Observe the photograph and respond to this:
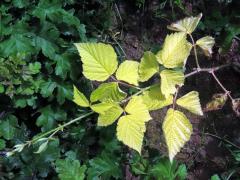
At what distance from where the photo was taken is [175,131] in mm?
1149

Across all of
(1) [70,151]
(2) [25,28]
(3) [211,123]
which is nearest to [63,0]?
(2) [25,28]

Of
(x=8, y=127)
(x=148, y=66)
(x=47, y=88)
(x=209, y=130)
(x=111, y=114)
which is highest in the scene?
(x=148, y=66)

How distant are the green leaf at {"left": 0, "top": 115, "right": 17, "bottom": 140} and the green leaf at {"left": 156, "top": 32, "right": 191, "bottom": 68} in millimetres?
856

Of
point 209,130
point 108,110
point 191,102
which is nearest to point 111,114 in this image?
point 108,110

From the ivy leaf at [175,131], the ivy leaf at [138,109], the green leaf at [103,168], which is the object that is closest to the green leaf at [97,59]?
the ivy leaf at [138,109]

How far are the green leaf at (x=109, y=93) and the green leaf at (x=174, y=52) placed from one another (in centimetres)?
15

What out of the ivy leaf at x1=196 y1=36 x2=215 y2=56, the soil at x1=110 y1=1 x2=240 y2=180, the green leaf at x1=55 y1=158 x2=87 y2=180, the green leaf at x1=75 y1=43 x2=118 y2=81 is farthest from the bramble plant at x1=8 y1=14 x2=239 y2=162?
the soil at x1=110 y1=1 x2=240 y2=180

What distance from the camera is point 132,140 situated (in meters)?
1.14

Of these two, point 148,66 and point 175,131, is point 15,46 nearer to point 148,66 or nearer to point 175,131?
point 148,66

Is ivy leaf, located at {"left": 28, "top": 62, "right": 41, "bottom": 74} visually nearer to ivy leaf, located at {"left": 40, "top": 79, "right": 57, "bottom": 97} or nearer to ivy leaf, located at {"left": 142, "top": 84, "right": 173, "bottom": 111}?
ivy leaf, located at {"left": 40, "top": 79, "right": 57, "bottom": 97}

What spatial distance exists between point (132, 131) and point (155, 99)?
0.44 feet

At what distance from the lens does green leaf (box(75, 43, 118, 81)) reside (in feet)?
3.73

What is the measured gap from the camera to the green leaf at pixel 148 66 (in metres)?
1.18

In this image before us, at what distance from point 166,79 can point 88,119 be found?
2.75 feet
